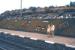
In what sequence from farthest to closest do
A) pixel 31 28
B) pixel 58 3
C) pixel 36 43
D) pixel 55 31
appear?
pixel 58 3 → pixel 31 28 → pixel 55 31 → pixel 36 43

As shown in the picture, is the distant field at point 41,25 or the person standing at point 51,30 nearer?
the distant field at point 41,25

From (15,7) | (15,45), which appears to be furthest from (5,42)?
(15,7)

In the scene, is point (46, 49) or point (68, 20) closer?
point (46, 49)

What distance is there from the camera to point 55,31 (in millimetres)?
3145

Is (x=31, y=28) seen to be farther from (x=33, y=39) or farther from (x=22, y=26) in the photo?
(x=33, y=39)

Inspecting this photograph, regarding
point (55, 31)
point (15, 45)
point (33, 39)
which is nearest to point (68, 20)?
point (55, 31)

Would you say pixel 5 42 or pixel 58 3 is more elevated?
pixel 58 3

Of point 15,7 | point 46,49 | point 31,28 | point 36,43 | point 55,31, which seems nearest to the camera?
point 46,49

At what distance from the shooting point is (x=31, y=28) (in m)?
3.81

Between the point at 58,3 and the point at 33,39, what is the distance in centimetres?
209

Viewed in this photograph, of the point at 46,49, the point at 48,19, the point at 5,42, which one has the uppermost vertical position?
the point at 48,19

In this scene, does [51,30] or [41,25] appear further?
[41,25]

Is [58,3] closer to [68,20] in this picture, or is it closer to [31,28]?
[31,28]

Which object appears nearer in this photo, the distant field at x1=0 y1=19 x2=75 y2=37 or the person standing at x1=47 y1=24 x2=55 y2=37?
the distant field at x1=0 y1=19 x2=75 y2=37
